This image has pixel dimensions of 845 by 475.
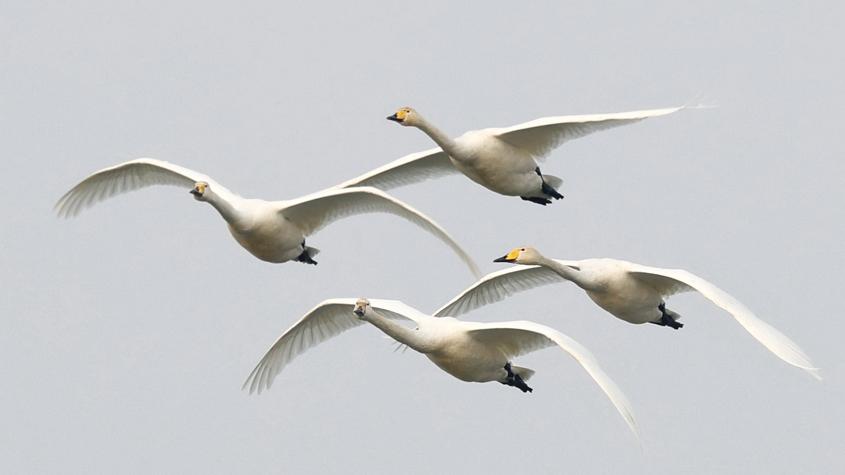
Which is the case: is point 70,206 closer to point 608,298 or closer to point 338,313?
point 338,313

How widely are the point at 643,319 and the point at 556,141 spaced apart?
2.70 meters

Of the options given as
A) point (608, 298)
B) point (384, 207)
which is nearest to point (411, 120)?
point (384, 207)

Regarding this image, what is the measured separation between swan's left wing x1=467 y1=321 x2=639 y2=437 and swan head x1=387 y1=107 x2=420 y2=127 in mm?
3334

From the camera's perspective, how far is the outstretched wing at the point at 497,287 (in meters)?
39.7

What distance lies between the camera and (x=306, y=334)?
39500 millimetres

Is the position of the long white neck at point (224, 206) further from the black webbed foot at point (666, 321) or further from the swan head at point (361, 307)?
the black webbed foot at point (666, 321)

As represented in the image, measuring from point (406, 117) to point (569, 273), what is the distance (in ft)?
10.4

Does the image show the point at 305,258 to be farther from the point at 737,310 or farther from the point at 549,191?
the point at 737,310

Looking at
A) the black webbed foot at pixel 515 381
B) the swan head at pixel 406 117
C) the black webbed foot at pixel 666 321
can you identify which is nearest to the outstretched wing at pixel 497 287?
the black webbed foot at pixel 666 321

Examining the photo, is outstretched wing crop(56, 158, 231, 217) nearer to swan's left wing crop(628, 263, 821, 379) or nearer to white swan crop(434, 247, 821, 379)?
white swan crop(434, 247, 821, 379)

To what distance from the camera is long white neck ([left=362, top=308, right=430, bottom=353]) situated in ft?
118

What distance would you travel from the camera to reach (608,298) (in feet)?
123

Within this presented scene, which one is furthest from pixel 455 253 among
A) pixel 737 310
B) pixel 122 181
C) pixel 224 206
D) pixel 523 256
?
pixel 122 181

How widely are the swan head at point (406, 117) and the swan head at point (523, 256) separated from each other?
2.37 meters
